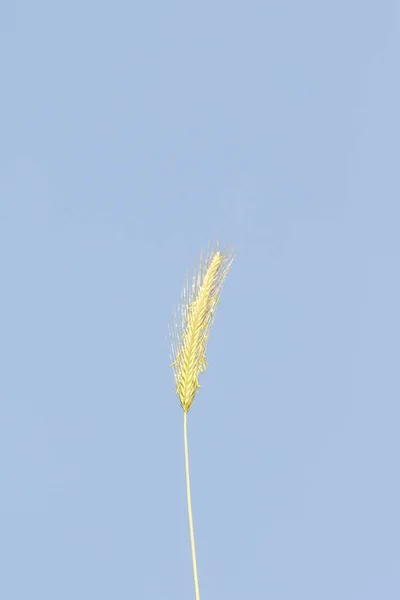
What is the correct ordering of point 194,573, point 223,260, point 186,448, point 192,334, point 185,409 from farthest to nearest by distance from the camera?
point 223,260, point 192,334, point 185,409, point 186,448, point 194,573

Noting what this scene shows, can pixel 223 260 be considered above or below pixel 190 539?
above

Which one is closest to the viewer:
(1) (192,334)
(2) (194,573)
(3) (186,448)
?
(2) (194,573)

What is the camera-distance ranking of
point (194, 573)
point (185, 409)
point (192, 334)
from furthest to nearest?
1. point (192, 334)
2. point (185, 409)
3. point (194, 573)

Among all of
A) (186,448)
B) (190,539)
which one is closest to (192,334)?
(186,448)

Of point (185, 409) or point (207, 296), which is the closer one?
point (185, 409)

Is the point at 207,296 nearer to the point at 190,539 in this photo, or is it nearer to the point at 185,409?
the point at 185,409

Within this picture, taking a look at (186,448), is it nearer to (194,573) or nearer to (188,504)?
(188,504)

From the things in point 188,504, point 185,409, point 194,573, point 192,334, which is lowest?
point 194,573

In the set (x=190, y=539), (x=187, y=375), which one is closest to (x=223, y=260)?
(x=187, y=375)

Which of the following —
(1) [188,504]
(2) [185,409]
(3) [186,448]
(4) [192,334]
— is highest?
(4) [192,334]
